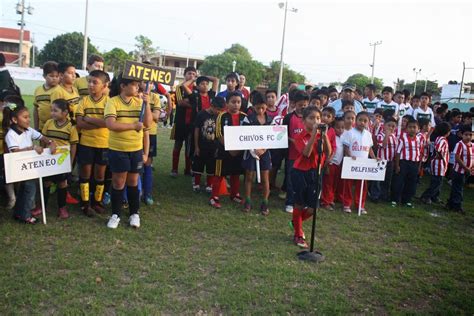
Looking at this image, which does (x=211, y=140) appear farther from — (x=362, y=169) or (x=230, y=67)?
(x=230, y=67)

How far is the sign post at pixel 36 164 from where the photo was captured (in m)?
4.69

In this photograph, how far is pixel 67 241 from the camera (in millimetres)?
4625

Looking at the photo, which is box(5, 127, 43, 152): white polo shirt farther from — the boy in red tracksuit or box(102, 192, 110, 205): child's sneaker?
the boy in red tracksuit

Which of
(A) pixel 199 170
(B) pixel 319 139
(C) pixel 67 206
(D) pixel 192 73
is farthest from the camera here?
(D) pixel 192 73

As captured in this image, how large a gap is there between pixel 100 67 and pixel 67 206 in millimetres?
2185

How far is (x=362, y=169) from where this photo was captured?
21.5 ft

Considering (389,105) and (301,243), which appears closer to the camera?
(301,243)

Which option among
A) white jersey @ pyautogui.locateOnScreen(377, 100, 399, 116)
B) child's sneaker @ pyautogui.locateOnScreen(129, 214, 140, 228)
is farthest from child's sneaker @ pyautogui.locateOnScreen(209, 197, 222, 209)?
white jersey @ pyautogui.locateOnScreen(377, 100, 399, 116)

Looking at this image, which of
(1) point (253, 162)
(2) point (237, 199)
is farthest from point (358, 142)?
(2) point (237, 199)

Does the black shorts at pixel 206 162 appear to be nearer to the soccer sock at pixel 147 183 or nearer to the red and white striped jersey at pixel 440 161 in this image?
the soccer sock at pixel 147 183

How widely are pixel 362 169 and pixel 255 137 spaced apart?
1933 millimetres

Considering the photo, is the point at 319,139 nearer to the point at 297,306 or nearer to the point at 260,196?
the point at 297,306

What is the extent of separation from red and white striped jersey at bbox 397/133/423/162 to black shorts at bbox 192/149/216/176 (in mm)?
3487

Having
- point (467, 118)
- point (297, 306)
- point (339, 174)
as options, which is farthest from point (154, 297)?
point (467, 118)
